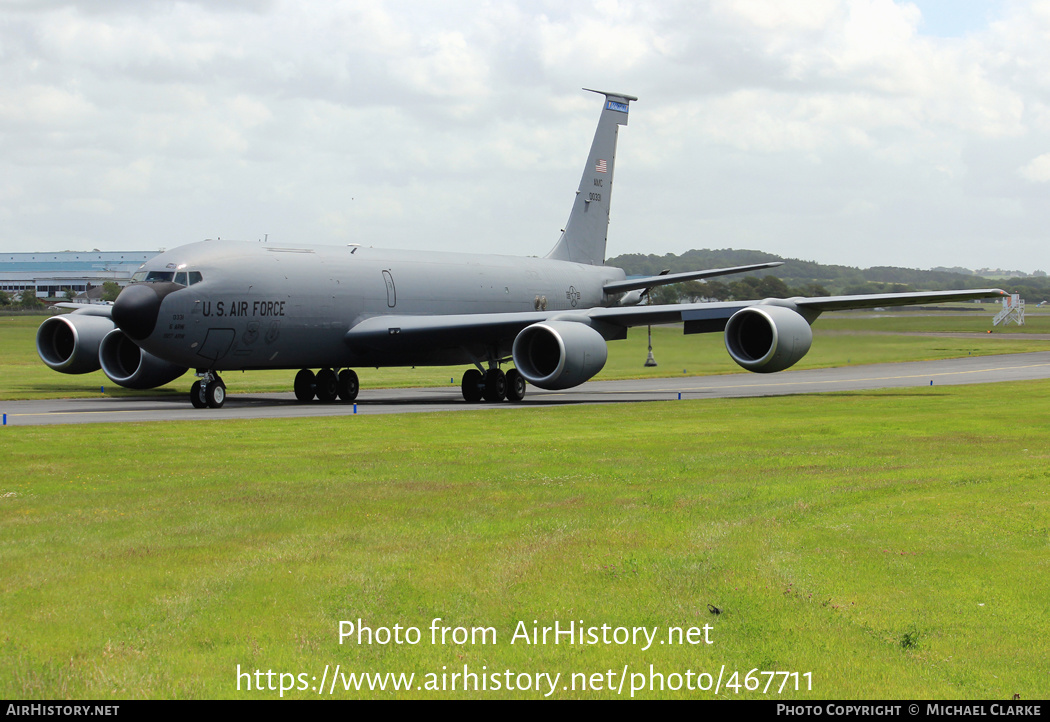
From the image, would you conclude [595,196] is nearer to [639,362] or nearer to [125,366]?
[639,362]

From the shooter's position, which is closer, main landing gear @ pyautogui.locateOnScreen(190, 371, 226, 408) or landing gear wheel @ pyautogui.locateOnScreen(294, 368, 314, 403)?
main landing gear @ pyautogui.locateOnScreen(190, 371, 226, 408)

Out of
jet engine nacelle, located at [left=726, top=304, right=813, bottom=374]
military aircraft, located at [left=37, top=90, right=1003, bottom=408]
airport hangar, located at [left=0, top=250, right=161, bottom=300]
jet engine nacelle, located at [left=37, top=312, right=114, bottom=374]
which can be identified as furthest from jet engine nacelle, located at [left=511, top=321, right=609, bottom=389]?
airport hangar, located at [left=0, top=250, right=161, bottom=300]

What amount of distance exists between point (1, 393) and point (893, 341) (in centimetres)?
3427

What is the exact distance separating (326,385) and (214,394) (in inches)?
175

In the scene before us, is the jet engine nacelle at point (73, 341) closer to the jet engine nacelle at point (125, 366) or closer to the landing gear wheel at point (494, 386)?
the jet engine nacelle at point (125, 366)

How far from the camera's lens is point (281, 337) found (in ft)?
88.9

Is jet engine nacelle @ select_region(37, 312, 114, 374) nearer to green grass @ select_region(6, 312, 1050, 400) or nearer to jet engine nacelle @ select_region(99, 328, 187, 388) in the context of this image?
jet engine nacelle @ select_region(99, 328, 187, 388)

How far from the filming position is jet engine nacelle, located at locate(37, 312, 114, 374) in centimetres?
3122

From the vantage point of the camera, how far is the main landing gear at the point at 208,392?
26031 mm

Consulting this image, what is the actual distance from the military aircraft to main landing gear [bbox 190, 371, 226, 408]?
25mm

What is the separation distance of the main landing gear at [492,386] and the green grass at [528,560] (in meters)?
13.3

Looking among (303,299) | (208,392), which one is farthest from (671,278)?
(208,392)

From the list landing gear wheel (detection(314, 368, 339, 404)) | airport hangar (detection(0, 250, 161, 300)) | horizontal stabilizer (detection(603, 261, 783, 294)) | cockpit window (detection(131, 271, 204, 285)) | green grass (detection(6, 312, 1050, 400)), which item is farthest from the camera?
airport hangar (detection(0, 250, 161, 300))

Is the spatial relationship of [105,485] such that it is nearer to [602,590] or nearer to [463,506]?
[463,506]
